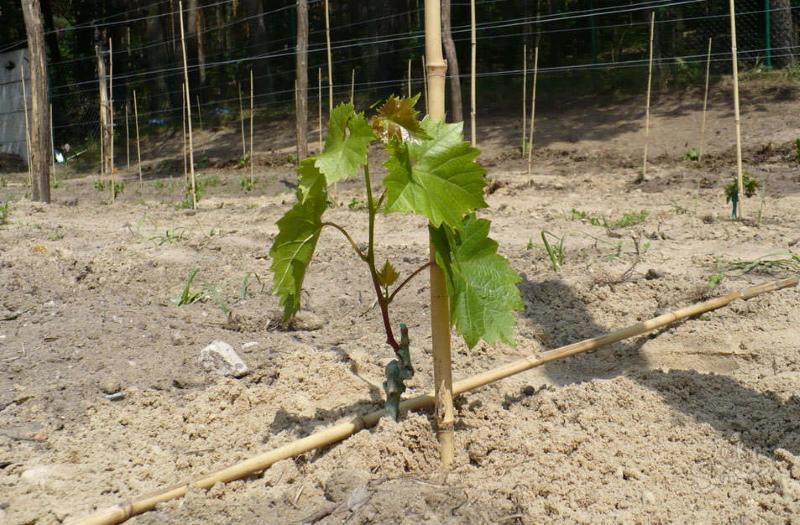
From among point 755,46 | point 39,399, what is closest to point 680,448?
point 39,399

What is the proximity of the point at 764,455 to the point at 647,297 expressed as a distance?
1838mm

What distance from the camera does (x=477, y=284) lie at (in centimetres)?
218

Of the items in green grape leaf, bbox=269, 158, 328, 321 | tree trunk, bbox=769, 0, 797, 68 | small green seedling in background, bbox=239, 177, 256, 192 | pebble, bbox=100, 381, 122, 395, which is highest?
tree trunk, bbox=769, 0, 797, 68

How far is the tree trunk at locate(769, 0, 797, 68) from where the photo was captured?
41.7 ft

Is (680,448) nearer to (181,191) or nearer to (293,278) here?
(293,278)

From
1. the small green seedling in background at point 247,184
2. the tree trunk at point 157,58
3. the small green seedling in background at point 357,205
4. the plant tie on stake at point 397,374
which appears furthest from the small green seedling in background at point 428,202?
the tree trunk at point 157,58

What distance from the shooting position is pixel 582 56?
16.1 m

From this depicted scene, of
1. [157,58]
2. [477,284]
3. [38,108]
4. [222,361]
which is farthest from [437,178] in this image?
[157,58]

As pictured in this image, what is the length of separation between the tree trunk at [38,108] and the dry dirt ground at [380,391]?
411cm

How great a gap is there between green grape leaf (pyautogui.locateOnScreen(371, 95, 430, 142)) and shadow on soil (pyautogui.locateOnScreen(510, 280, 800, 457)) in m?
1.42

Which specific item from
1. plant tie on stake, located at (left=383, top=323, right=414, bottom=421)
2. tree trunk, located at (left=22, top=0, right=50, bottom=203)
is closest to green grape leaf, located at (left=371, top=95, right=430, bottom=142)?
plant tie on stake, located at (left=383, top=323, right=414, bottom=421)

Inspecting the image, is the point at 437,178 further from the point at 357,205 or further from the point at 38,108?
the point at 38,108

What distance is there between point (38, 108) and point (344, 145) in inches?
377

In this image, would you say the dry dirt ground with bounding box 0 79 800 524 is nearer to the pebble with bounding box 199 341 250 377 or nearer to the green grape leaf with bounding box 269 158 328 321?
the pebble with bounding box 199 341 250 377
